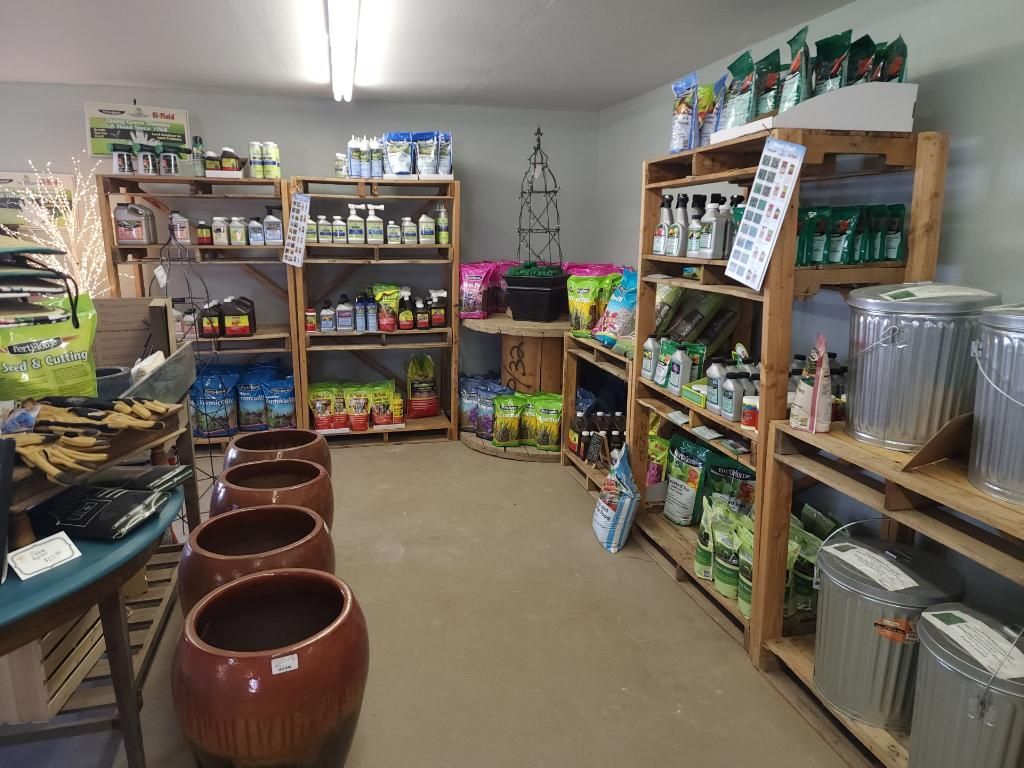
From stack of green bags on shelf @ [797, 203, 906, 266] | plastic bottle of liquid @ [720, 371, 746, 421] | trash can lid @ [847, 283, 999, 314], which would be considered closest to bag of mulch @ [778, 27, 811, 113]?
stack of green bags on shelf @ [797, 203, 906, 266]

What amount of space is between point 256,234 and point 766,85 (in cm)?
328

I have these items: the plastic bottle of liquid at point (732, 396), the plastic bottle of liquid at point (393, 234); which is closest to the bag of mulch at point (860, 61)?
the plastic bottle of liquid at point (732, 396)

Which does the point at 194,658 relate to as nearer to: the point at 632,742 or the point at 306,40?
the point at 632,742

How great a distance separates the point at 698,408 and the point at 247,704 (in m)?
1.92

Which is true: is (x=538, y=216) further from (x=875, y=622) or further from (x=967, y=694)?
(x=967, y=694)

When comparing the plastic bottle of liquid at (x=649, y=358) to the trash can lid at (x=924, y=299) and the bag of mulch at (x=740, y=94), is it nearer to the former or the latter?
the bag of mulch at (x=740, y=94)

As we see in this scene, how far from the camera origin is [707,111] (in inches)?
103

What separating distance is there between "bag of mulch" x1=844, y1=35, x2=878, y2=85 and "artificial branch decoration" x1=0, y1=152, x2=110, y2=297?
4285 millimetres

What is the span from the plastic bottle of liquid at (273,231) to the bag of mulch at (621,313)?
7.22 feet

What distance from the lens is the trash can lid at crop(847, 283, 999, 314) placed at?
169cm

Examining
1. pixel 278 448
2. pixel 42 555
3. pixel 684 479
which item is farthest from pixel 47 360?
pixel 684 479

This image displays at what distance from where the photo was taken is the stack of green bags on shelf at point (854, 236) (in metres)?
2.20

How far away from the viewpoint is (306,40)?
3.28 metres

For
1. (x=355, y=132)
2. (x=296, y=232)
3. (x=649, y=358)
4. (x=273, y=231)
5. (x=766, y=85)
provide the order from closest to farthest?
(x=766, y=85) → (x=649, y=358) → (x=296, y=232) → (x=273, y=231) → (x=355, y=132)
